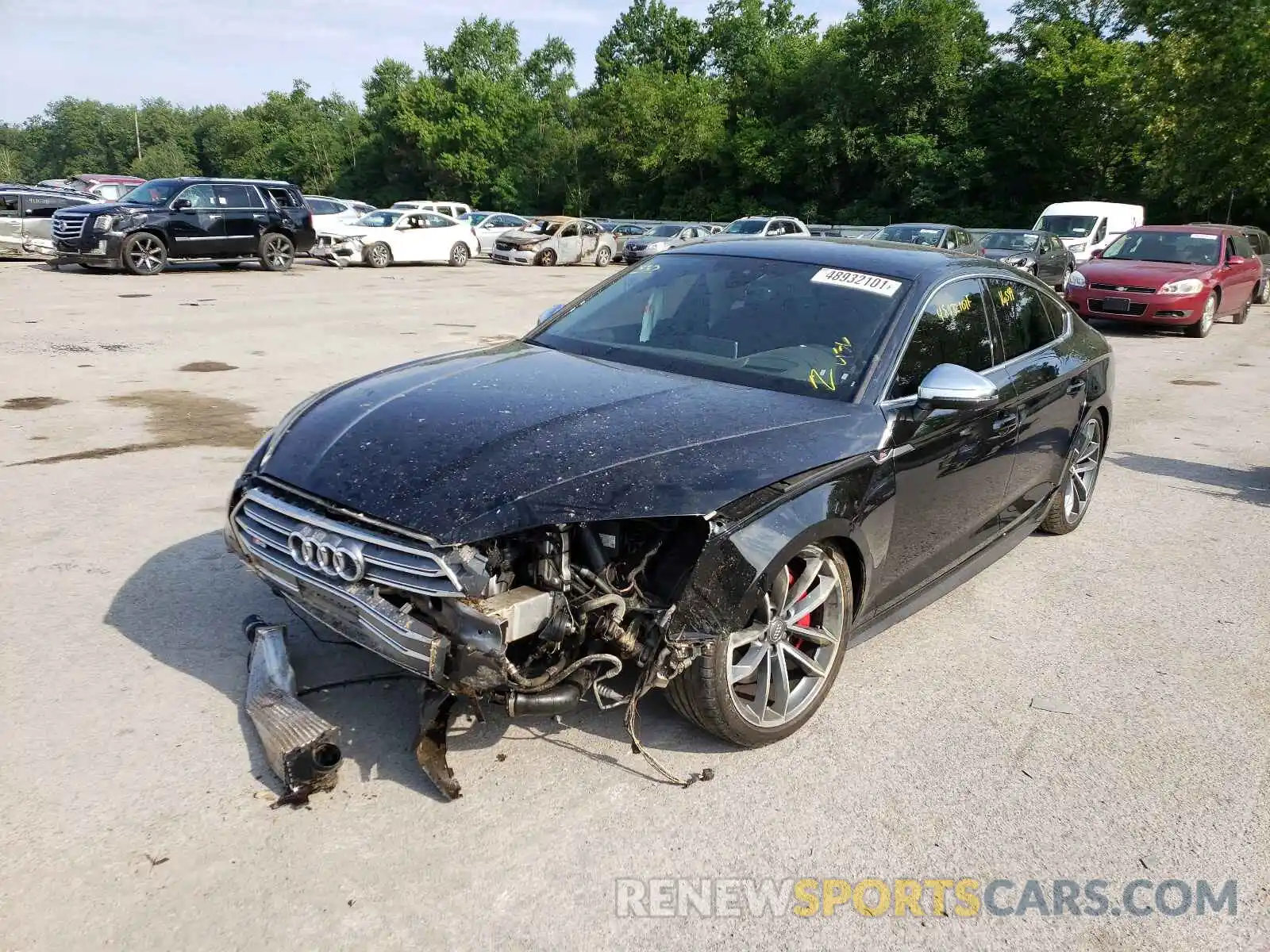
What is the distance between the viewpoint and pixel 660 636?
308cm

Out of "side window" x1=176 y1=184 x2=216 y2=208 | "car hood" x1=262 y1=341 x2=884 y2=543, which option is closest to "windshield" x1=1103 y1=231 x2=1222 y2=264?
"car hood" x1=262 y1=341 x2=884 y2=543

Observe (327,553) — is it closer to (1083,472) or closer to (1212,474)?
(1083,472)

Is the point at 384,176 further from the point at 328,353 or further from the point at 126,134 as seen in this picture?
the point at 328,353

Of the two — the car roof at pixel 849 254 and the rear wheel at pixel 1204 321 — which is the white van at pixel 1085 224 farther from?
the car roof at pixel 849 254

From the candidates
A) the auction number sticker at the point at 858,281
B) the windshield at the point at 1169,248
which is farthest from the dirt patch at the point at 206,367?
the windshield at the point at 1169,248

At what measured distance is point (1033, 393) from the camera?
4812 millimetres

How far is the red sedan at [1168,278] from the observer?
611 inches

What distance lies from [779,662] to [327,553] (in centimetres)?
155

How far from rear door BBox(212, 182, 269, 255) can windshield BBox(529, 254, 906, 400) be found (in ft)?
62.2

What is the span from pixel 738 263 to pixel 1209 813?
2.86 meters

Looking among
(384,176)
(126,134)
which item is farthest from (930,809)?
(126,134)

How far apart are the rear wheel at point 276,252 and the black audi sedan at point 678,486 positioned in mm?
19576

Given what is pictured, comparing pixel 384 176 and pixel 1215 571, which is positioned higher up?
pixel 384 176

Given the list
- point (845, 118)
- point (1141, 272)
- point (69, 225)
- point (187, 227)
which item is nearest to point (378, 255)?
point (187, 227)
